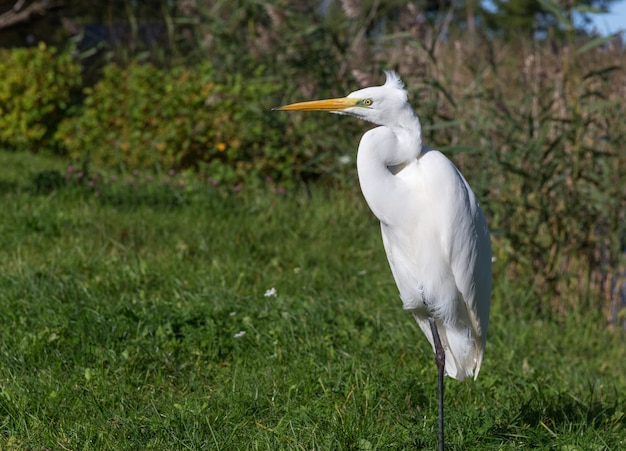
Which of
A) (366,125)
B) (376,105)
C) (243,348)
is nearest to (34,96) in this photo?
(366,125)

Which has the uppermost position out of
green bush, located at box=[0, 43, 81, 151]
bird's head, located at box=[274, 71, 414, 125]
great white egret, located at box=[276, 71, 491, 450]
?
bird's head, located at box=[274, 71, 414, 125]

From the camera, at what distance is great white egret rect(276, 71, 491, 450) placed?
7.98 ft

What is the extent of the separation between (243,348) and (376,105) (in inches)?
56.3

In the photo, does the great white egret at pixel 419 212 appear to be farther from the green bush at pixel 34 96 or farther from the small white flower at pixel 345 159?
the green bush at pixel 34 96

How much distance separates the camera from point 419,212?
2518 mm

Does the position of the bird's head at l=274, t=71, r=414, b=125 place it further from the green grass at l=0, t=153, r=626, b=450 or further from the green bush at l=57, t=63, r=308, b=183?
the green bush at l=57, t=63, r=308, b=183

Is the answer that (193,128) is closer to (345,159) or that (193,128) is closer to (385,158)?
(345,159)

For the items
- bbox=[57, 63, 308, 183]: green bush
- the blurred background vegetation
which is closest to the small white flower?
the blurred background vegetation

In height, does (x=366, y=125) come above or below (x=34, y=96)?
above

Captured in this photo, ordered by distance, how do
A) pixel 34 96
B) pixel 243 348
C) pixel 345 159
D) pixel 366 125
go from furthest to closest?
pixel 34 96 < pixel 366 125 < pixel 345 159 < pixel 243 348

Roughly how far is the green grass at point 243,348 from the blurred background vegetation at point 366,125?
47 centimetres

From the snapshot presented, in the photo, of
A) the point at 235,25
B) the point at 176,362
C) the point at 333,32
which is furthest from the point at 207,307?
the point at 235,25

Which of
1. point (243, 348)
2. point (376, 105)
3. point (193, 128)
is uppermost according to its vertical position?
point (376, 105)

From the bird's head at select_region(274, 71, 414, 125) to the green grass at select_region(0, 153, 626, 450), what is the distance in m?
1.06
